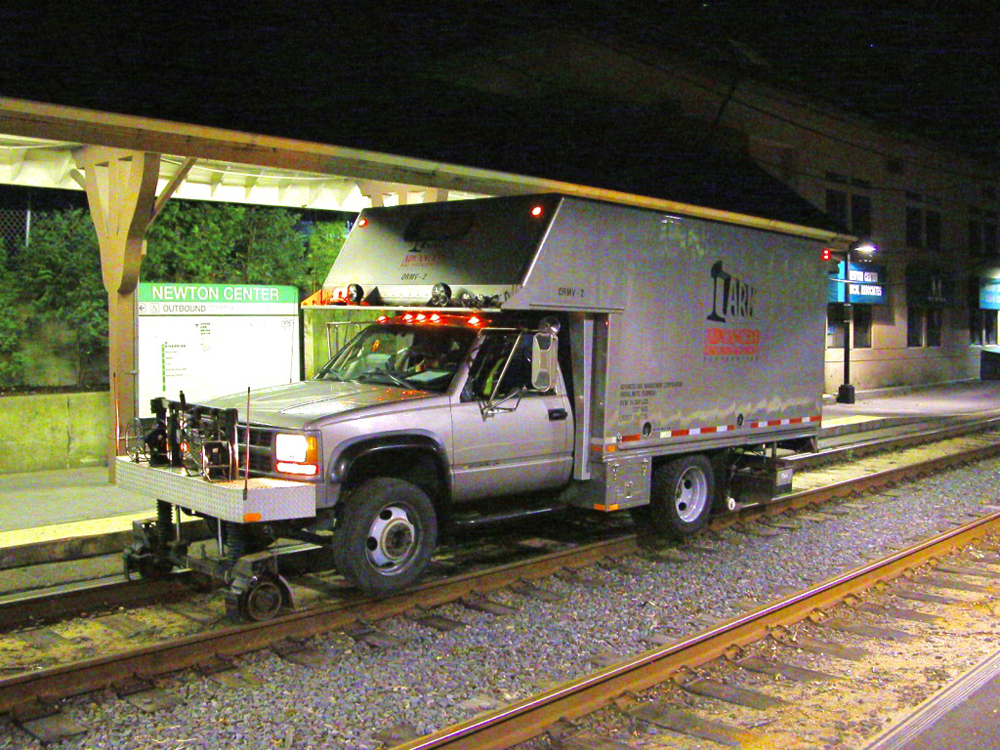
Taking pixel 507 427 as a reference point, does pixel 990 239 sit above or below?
above

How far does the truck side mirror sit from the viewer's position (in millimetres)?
8234

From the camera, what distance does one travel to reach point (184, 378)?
42.8 feet

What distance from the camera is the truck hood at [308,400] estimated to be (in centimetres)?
747

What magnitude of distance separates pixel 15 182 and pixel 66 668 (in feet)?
30.7

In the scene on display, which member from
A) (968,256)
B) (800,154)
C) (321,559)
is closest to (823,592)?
(321,559)

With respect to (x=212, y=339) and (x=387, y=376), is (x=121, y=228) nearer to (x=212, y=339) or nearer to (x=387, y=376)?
(x=212, y=339)

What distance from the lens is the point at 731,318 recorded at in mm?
10664

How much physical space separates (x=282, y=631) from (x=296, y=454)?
1.25 m

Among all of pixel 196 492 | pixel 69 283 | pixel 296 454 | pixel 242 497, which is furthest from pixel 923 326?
pixel 242 497

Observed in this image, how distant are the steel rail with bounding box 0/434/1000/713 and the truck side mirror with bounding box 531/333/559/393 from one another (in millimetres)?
1720

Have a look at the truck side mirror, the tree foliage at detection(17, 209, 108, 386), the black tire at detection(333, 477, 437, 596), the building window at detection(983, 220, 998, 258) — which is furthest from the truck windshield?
the building window at detection(983, 220, 998, 258)

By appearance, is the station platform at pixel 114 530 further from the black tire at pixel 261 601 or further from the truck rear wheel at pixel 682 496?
the truck rear wheel at pixel 682 496

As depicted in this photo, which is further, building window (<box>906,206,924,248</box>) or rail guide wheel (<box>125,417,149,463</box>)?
building window (<box>906,206,924,248</box>)

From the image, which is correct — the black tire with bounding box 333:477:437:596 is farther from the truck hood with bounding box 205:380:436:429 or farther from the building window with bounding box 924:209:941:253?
the building window with bounding box 924:209:941:253
